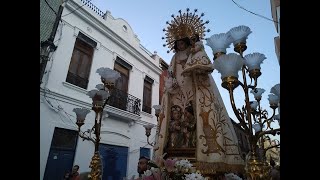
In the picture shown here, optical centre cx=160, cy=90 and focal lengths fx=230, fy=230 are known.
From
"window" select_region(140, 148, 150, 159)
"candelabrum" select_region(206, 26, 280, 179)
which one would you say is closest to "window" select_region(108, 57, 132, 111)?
"window" select_region(140, 148, 150, 159)

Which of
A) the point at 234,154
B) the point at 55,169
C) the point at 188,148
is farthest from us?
the point at 55,169

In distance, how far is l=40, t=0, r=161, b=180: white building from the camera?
767 centimetres

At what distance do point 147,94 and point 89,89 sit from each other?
15.8 feet

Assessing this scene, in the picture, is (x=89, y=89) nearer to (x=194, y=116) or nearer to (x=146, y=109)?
(x=146, y=109)

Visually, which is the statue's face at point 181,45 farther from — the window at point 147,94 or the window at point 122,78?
the window at point 147,94

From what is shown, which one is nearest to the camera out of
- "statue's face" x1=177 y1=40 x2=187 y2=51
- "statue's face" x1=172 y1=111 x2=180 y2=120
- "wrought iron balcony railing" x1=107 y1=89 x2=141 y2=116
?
"statue's face" x1=172 y1=111 x2=180 y2=120

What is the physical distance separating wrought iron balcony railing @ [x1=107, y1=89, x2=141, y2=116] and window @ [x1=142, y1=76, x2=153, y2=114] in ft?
3.70

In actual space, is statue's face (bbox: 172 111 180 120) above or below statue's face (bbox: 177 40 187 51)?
below

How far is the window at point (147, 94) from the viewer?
1303cm

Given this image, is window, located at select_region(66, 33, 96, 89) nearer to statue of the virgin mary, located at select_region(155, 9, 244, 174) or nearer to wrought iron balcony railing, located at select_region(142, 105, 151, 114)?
wrought iron balcony railing, located at select_region(142, 105, 151, 114)
